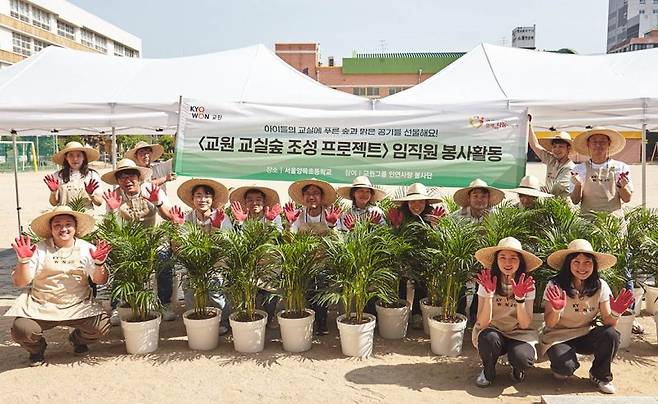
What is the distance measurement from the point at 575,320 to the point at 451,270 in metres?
0.95

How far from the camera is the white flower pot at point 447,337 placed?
4.25 meters

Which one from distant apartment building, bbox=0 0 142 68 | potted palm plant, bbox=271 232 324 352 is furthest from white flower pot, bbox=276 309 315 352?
distant apartment building, bbox=0 0 142 68

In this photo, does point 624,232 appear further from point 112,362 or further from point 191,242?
point 112,362

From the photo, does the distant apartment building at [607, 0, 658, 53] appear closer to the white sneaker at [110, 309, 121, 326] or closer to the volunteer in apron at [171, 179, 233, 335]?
the volunteer in apron at [171, 179, 233, 335]

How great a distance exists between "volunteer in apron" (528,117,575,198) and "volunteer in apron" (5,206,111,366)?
4252 mm

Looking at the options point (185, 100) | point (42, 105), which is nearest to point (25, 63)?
point (42, 105)

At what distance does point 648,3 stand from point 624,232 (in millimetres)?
101967

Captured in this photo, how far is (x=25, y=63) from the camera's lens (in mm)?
7062

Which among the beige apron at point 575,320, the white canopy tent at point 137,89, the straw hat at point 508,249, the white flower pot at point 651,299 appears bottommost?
the white flower pot at point 651,299

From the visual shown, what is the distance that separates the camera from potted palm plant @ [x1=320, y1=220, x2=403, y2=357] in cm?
420

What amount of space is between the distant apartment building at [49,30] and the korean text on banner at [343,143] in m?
35.3

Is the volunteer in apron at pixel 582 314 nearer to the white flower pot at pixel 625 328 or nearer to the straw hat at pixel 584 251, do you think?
the straw hat at pixel 584 251

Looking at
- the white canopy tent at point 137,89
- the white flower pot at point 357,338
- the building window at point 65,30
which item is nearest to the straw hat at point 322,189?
the white canopy tent at point 137,89

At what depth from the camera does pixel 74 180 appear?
19.0ft
